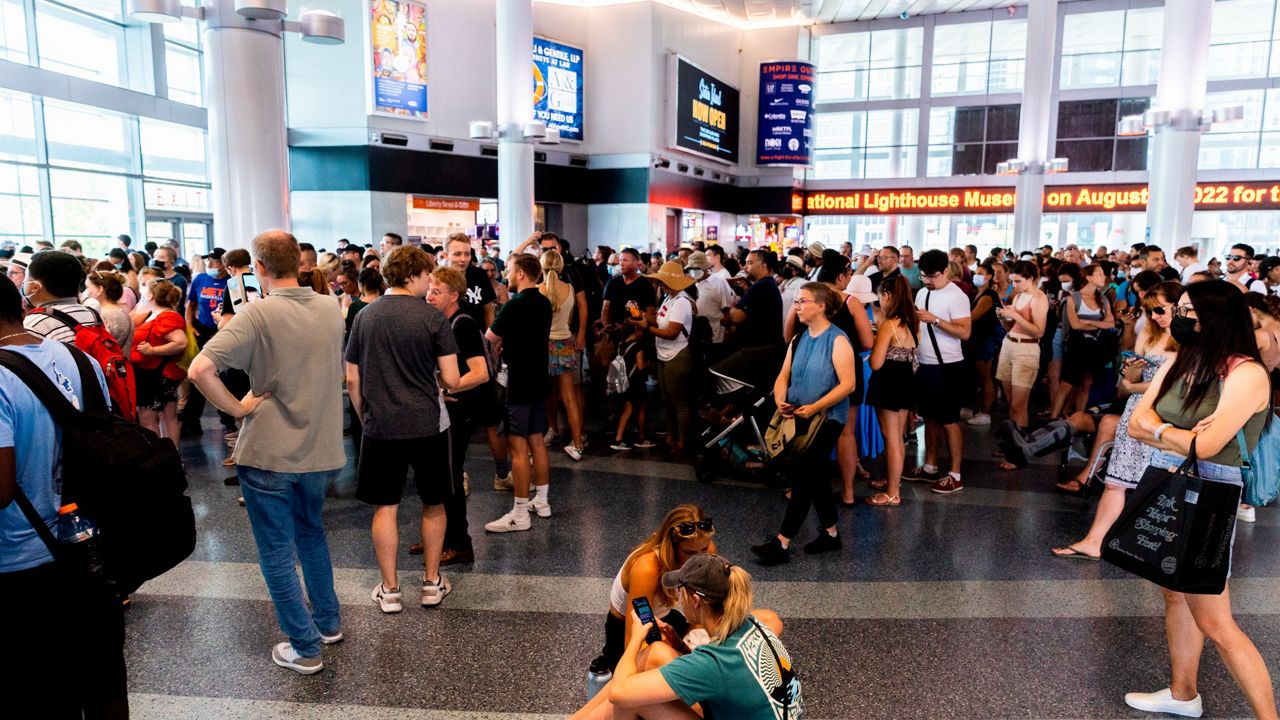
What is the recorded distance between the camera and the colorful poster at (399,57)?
16.9 m

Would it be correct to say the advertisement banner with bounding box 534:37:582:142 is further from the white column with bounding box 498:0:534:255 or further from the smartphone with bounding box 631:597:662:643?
the smartphone with bounding box 631:597:662:643

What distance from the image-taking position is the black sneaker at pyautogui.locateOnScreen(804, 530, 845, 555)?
16.2 ft

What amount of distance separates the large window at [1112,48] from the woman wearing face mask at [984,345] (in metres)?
21.9

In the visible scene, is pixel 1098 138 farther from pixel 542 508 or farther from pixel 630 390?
pixel 542 508

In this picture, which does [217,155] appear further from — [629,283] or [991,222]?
[991,222]

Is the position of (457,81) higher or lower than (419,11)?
lower

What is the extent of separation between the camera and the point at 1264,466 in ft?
9.83

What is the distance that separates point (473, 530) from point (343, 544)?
792 millimetres

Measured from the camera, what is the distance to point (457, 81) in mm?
18781

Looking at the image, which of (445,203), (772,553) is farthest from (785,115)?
(772,553)

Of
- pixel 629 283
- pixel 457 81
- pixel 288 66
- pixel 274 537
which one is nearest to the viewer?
pixel 274 537

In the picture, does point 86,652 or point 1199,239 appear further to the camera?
point 1199,239

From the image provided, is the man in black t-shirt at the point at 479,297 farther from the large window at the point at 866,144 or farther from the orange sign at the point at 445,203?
the large window at the point at 866,144

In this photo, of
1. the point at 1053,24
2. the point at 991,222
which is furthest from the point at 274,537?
the point at 991,222
